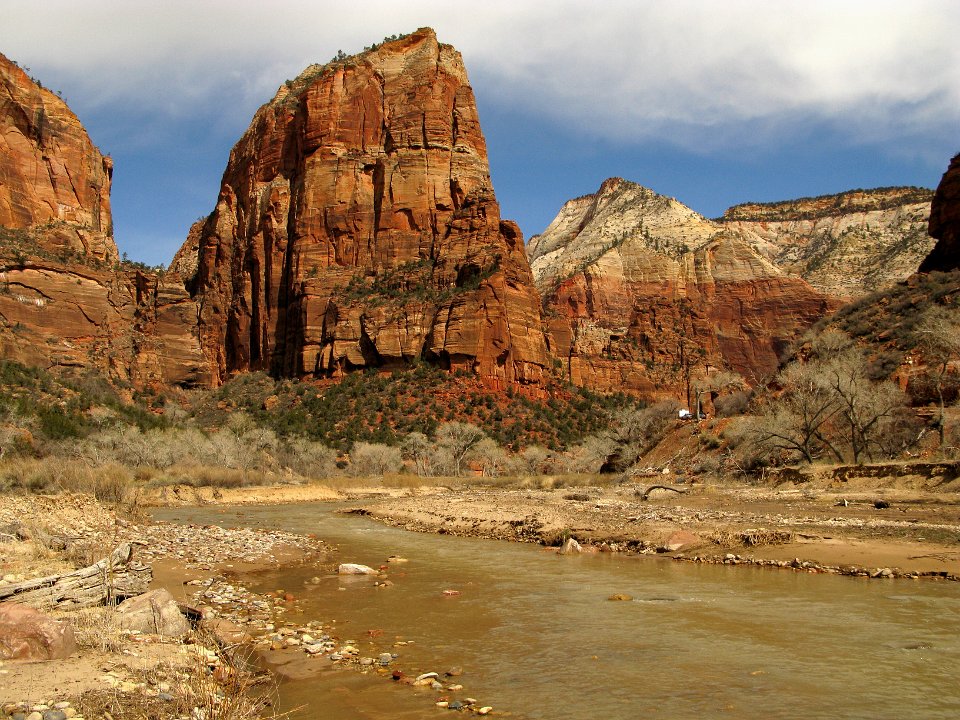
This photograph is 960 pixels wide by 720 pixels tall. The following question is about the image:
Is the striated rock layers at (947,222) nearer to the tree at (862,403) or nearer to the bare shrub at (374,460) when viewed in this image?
the tree at (862,403)

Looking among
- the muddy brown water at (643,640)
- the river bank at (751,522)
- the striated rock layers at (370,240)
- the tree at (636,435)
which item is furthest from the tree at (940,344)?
the striated rock layers at (370,240)

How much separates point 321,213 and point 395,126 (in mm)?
15200

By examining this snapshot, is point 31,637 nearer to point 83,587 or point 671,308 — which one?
point 83,587

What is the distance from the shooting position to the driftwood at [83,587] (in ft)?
27.8

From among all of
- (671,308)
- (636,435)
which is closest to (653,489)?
(636,435)

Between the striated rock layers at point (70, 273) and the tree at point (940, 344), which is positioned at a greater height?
the striated rock layers at point (70, 273)

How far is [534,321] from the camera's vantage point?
82.0m

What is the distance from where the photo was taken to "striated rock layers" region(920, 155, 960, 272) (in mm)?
49719

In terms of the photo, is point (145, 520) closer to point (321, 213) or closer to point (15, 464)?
point (15, 464)

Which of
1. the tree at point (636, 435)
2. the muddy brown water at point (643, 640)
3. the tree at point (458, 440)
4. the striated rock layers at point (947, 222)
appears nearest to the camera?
the muddy brown water at point (643, 640)

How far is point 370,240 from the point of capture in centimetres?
9125

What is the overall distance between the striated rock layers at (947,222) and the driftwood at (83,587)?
2105 inches

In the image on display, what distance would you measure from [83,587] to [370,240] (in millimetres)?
84535

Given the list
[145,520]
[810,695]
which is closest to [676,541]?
[810,695]
